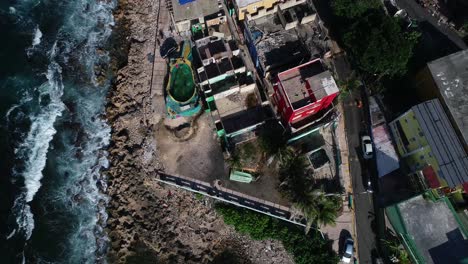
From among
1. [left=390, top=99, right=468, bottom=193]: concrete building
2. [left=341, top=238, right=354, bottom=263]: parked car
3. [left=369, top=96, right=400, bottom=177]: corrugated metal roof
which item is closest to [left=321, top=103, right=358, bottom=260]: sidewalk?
[left=341, top=238, right=354, bottom=263]: parked car

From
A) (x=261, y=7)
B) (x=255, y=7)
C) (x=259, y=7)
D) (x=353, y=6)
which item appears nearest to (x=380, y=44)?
(x=353, y=6)

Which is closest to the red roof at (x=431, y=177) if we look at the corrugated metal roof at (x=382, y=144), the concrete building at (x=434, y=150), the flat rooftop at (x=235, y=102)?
the concrete building at (x=434, y=150)

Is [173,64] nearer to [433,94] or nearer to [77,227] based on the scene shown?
[77,227]

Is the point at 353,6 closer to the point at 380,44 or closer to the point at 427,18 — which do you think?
the point at 380,44

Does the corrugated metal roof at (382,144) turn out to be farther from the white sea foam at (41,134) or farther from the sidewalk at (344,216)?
the white sea foam at (41,134)

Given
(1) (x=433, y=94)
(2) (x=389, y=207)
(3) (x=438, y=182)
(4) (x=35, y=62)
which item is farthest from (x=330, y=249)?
(4) (x=35, y=62)

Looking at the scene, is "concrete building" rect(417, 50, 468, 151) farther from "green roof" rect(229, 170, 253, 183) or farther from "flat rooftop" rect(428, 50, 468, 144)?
"green roof" rect(229, 170, 253, 183)
